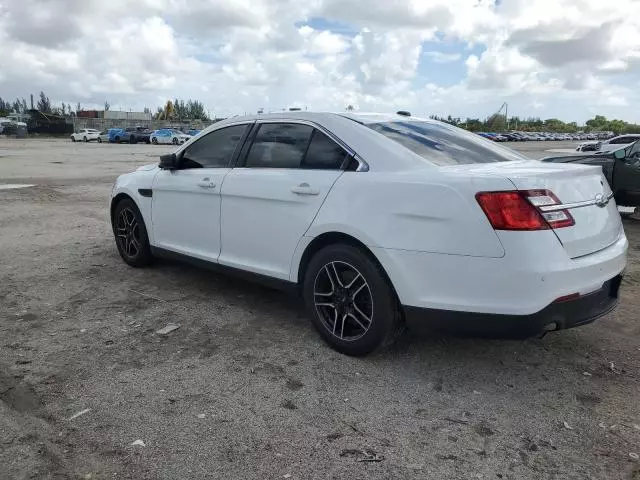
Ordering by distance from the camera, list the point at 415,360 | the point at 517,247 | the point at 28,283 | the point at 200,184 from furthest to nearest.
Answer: the point at 28,283 < the point at 200,184 < the point at 415,360 < the point at 517,247

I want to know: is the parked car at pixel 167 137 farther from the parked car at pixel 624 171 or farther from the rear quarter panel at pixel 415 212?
the rear quarter panel at pixel 415 212

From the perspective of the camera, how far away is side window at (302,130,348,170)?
397 cm

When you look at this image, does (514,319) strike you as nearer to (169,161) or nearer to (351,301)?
(351,301)

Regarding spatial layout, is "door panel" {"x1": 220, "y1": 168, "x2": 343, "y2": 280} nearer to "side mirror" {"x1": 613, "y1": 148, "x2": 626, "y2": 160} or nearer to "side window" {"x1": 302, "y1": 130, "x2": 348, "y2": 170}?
"side window" {"x1": 302, "y1": 130, "x2": 348, "y2": 170}

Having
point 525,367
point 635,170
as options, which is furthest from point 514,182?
point 635,170

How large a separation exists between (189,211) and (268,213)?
1.13 meters

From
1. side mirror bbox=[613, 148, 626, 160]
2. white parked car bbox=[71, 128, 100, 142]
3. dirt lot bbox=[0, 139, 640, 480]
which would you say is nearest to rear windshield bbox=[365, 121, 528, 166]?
dirt lot bbox=[0, 139, 640, 480]

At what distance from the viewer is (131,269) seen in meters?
6.19

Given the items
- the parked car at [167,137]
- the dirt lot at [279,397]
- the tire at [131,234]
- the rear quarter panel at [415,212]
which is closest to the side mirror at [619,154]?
the dirt lot at [279,397]

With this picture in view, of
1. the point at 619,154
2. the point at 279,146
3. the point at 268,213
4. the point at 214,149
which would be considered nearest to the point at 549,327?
the point at 268,213

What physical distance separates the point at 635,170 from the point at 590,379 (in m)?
6.74

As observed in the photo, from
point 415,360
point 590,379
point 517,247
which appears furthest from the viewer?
point 415,360

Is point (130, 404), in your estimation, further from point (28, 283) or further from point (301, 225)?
point (28, 283)

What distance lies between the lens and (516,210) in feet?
10.2
